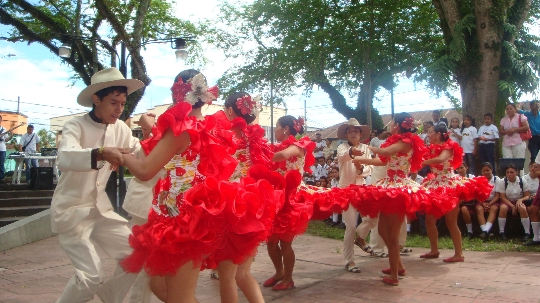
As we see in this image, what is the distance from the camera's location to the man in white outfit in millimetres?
6148

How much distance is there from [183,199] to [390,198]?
9.94ft

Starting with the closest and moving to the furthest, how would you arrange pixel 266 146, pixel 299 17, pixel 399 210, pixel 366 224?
pixel 266 146 → pixel 399 210 → pixel 366 224 → pixel 299 17

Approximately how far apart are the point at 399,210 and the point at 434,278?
122 cm

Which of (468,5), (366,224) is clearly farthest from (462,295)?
(468,5)

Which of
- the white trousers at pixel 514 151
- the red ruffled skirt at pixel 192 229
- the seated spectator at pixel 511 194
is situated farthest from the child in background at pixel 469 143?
the red ruffled skirt at pixel 192 229

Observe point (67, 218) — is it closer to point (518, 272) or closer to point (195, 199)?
point (195, 199)

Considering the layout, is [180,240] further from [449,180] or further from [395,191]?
[449,180]

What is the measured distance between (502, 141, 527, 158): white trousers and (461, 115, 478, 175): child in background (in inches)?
28.7

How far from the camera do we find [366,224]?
6902 millimetres

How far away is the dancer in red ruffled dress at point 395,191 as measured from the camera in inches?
201

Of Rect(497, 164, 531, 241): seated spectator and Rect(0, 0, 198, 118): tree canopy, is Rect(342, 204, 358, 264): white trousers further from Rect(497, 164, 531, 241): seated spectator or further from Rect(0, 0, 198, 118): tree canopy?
Rect(0, 0, 198, 118): tree canopy

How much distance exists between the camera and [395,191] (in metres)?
5.07

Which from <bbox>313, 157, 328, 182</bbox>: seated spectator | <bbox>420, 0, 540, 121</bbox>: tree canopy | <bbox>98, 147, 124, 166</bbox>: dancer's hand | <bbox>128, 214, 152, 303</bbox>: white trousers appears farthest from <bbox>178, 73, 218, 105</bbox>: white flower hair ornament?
<bbox>313, 157, 328, 182</bbox>: seated spectator

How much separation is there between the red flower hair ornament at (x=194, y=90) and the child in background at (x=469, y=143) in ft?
30.9
